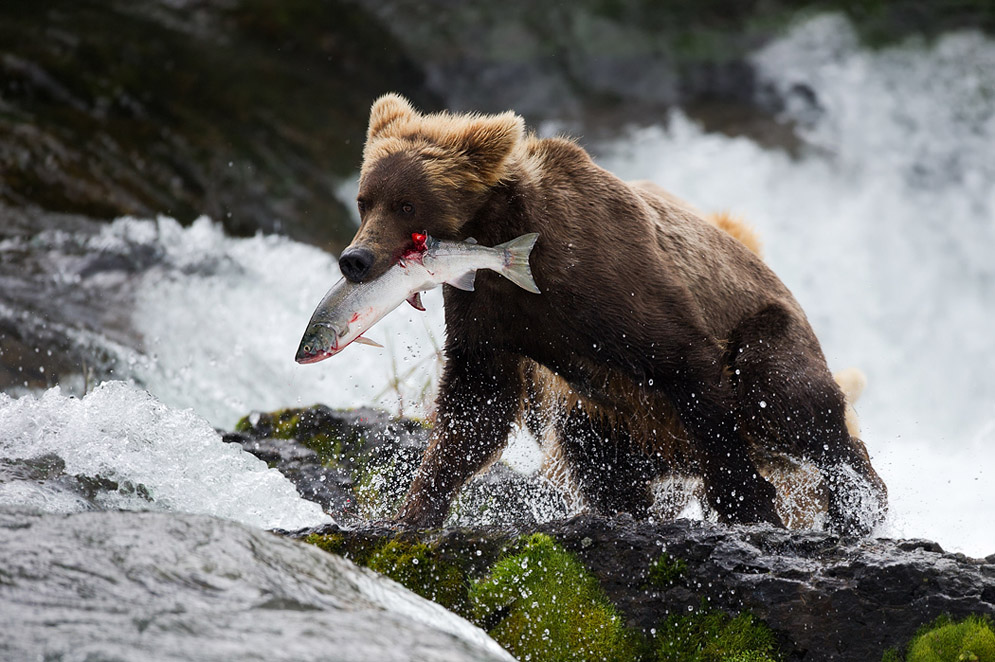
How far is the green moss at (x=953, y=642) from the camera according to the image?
3373mm

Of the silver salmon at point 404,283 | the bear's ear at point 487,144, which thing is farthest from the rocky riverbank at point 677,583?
the bear's ear at point 487,144

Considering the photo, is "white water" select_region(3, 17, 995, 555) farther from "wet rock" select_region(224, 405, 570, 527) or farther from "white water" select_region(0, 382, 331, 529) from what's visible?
"white water" select_region(0, 382, 331, 529)

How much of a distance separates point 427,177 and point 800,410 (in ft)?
6.34


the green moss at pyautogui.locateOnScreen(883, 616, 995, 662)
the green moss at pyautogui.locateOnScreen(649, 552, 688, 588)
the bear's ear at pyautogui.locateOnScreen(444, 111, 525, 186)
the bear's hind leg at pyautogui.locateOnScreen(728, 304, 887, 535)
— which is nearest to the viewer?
the green moss at pyautogui.locateOnScreen(883, 616, 995, 662)

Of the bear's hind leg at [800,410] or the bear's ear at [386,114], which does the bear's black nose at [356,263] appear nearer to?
the bear's ear at [386,114]

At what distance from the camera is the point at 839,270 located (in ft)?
34.5

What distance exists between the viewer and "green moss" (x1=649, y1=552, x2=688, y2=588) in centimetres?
380

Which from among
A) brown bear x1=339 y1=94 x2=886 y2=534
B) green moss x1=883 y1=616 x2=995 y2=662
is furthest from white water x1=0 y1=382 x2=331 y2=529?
green moss x1=883 y1=616 x2=995 y2=662

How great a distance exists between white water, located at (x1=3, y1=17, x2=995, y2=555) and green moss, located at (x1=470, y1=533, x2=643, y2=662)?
318 centimetres

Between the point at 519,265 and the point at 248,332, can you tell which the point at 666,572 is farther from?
the point at 248,332

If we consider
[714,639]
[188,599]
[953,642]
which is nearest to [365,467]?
[714,639]

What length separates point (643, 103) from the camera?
39.8ft

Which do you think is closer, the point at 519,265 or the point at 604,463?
the point at 519,265

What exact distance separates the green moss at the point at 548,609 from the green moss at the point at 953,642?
0.90 meters
